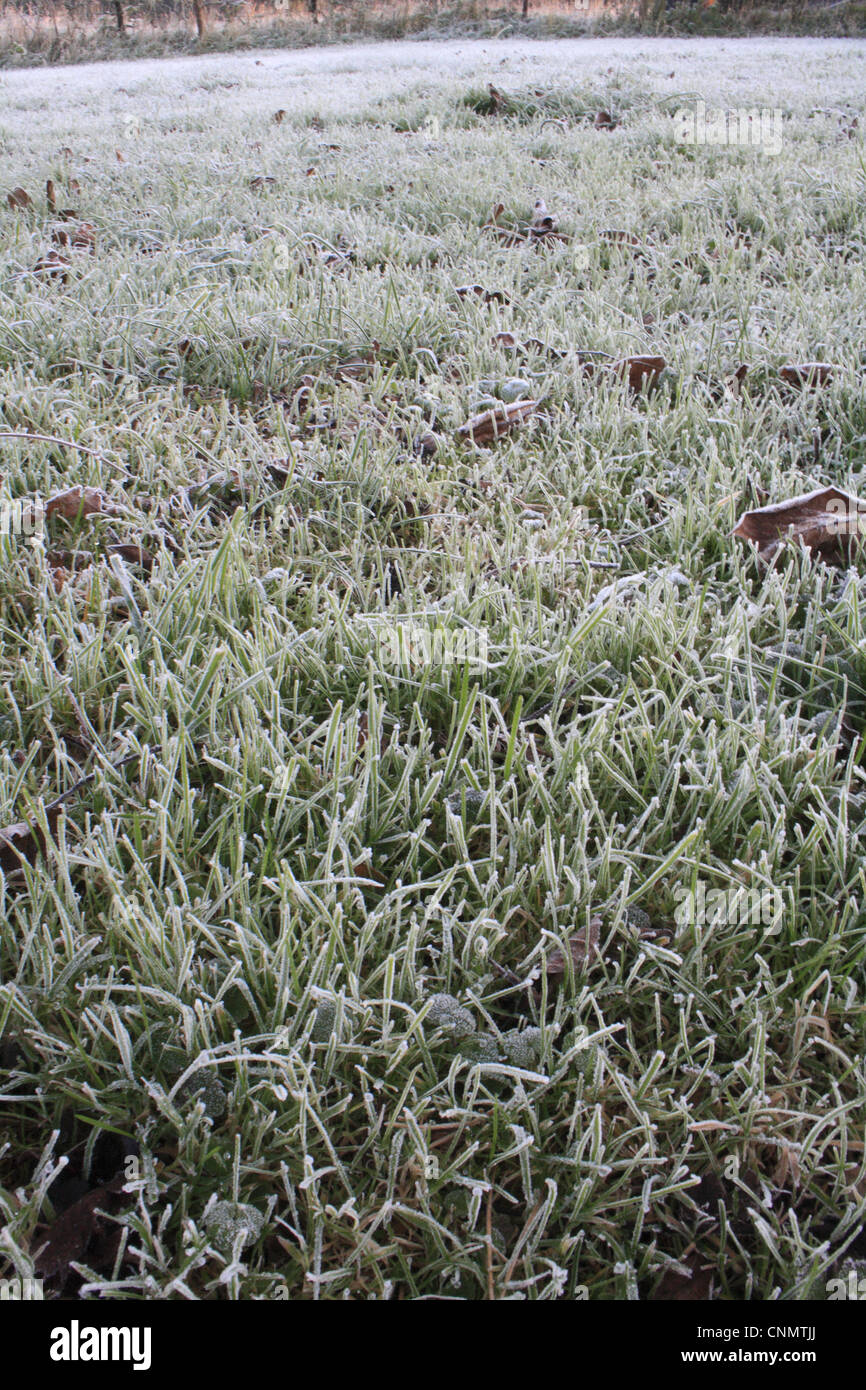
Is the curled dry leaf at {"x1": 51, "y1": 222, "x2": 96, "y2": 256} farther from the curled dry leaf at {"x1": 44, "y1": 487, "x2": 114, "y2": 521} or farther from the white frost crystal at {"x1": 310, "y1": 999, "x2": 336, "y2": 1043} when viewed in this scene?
the white frost crystal at {"x1": 310, "y1": 999, "x2": 336, "y2": 1043}

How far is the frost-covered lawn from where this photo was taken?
3.00 ft

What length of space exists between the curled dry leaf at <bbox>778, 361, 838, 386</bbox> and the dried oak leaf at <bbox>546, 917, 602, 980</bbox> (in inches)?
76.9

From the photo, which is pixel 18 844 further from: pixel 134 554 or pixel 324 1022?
pixel 134 554

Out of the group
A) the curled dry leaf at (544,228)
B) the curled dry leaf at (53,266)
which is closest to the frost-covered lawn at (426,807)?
the curled dry leaf at (53,266)

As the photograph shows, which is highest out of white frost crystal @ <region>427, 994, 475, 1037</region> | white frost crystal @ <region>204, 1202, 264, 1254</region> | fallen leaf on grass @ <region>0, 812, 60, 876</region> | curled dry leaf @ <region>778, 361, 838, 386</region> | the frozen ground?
the frozen ground

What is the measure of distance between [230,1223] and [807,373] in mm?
2552
